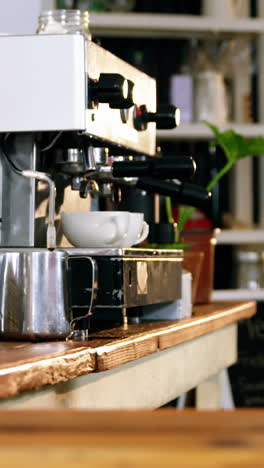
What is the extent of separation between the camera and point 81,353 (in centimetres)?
113

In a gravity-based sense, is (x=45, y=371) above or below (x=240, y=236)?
below

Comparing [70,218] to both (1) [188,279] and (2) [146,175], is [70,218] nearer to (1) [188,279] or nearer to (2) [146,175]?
(2) [146,175]

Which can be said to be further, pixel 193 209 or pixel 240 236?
pixel 240 236

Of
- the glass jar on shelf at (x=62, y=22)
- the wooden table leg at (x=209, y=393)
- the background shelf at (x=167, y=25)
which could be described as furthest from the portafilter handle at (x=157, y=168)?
the background shelf at (x=167, y=25)

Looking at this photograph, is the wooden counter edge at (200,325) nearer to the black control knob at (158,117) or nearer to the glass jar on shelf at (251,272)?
the black control knob at (158,117)

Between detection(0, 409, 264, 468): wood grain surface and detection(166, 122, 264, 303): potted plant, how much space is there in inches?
63.2

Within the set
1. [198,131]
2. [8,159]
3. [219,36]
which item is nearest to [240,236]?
[198,131]

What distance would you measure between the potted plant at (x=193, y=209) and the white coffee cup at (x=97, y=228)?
2.22 feet

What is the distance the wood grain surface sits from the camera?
20.7 inches

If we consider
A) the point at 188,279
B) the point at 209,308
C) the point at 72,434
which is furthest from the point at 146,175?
the point at 72,434

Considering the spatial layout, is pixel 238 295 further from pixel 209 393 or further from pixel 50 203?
pixel 50 203

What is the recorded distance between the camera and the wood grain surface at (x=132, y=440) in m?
0.53

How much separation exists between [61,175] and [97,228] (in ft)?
0.71

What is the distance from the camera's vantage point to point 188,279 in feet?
6.38
